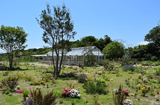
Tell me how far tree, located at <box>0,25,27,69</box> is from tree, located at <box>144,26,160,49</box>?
1259 inches

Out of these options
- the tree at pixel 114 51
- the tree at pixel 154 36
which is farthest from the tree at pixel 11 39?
the tree at pixel 154 36

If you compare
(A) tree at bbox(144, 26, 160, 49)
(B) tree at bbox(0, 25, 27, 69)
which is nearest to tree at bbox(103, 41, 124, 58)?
(A) tree at bbox(144, 26, 160, 49)

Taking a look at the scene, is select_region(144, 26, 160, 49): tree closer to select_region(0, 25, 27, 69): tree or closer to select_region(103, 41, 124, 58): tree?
select_region(103, 41, 124, 58): tree

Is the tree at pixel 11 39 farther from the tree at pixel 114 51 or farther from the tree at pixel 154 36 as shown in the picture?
the tree at pixel 154 36

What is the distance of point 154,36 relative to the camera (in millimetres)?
34188

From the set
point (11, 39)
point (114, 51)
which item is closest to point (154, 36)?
point (114, 51)

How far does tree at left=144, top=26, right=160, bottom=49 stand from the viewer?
110 ft

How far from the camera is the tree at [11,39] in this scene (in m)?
15.1

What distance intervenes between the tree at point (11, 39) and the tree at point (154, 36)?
3197cm

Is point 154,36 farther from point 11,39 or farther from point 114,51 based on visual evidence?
point 11,39

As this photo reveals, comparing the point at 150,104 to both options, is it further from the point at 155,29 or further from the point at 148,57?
the point at 155,29

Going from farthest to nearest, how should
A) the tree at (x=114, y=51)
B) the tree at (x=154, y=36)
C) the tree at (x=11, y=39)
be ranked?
1. the tree at (x=154, y=36)
2. the tree at (x=114, y=51)
3. the tree at (x=11, y=39)

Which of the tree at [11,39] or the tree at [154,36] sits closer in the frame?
the tree at [11,39]

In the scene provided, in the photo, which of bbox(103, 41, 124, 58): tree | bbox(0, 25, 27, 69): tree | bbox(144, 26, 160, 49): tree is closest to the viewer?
bbox(0, 25, 27, 69): tree
